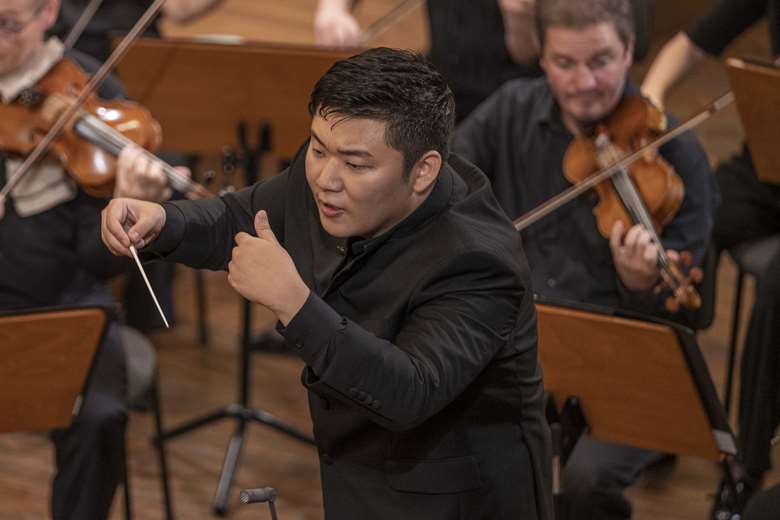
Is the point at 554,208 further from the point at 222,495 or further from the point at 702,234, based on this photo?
the point at 222,495

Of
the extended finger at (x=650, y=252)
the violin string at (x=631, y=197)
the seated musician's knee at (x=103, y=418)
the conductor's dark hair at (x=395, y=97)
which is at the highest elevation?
the conductor's dark hair at (x=395, y=97)

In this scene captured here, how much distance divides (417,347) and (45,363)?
0.91m

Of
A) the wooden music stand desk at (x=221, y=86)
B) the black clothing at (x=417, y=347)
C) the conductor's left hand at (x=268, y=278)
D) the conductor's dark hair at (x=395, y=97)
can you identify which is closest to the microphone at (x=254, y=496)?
the black clothing at (x=417, y=347)

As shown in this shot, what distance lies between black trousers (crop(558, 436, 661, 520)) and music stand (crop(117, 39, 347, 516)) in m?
0.84

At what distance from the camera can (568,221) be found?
8.77 feet

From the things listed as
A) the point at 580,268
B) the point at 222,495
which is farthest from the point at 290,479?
the point at 580,268

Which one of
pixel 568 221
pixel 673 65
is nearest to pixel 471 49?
pixel 673 65

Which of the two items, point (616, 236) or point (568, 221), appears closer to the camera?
point (616, 236)

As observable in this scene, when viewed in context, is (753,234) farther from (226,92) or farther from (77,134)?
(77,134)

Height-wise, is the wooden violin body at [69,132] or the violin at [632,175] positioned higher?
the wooden violin body at [69,132]

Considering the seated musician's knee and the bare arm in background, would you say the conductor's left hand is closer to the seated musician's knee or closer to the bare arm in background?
the seated musician's knee

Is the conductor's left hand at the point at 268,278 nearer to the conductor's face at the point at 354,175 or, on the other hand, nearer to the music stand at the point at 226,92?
the conductor's face at the point at 354,175

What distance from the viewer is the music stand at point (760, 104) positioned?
7.88ft

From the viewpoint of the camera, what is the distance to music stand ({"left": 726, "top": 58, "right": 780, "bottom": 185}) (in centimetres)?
240
